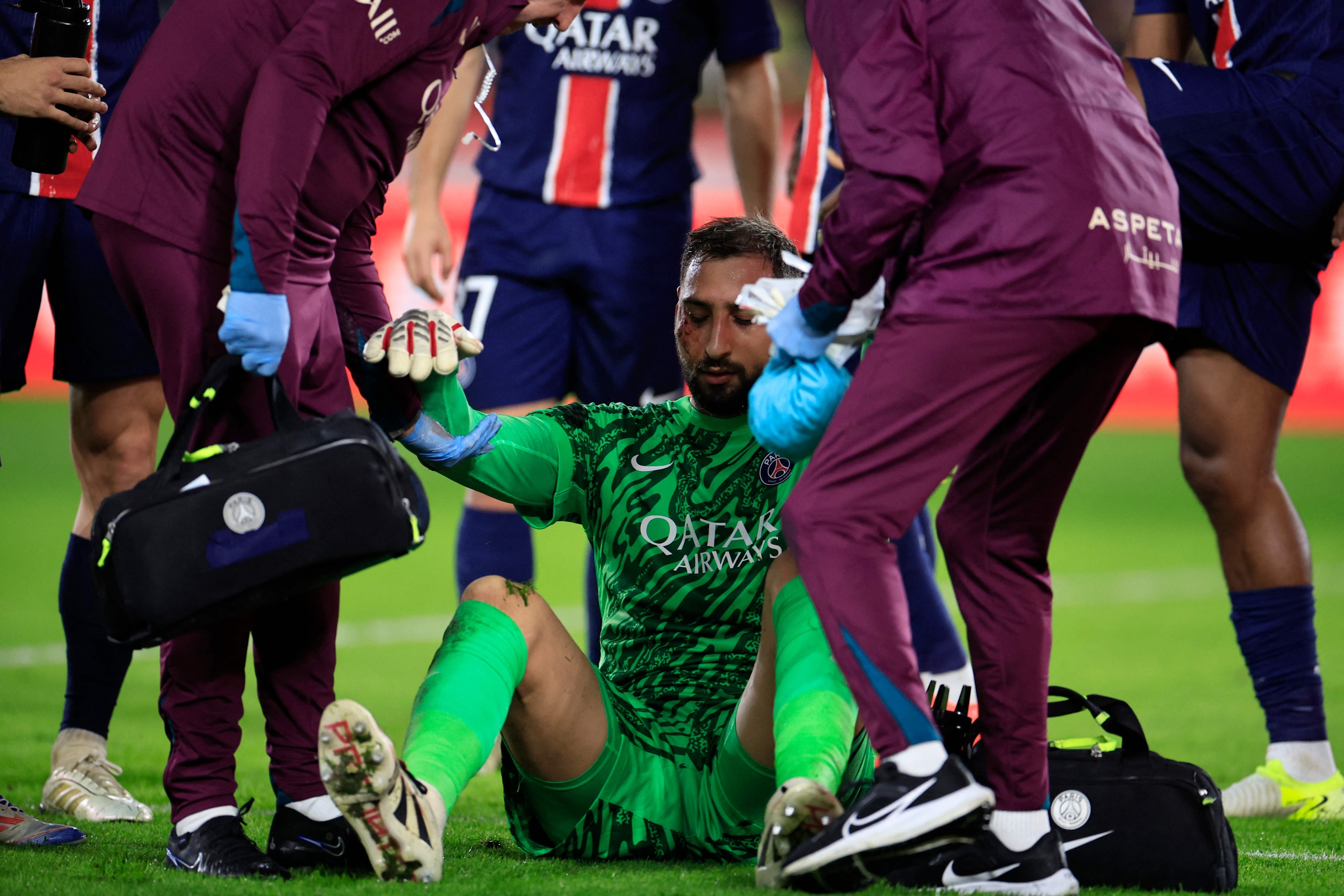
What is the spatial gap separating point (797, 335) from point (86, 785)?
5.96 feet

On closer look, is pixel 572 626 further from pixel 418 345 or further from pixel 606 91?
pixel 418 345

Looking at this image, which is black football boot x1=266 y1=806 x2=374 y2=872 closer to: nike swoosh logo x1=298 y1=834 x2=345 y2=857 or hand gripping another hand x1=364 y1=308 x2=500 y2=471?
nike swoosh logo x1=298 y1=834 x2=345 y2=857

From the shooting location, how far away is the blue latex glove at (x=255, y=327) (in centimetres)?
217

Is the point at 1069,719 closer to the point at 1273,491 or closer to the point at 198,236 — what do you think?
the point at 1273,491

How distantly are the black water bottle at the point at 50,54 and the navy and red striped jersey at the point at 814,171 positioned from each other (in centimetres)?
214

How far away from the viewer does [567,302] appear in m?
4.26

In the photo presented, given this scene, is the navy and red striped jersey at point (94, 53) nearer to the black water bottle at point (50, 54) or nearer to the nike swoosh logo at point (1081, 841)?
the black water bottle at point (50, 54)

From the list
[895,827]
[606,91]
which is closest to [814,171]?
[606,91]

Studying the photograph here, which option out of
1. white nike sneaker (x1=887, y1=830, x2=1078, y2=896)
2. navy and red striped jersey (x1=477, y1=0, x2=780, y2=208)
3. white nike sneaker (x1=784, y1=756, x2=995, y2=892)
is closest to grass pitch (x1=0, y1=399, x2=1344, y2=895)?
white nike sneaker (x1=784, y1=756, x2=995, y2=892)

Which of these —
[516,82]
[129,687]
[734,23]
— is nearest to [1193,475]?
[734,23]

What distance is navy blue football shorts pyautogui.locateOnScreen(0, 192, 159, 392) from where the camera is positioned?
295 centimetres

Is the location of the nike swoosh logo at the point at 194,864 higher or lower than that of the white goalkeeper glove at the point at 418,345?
lower

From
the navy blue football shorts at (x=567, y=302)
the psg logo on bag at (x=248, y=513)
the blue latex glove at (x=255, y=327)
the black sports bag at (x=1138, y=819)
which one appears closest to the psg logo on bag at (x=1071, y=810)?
the black sports bag at (x=1138, y=819)

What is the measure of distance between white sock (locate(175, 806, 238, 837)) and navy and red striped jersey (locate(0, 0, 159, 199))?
1.31 meters
